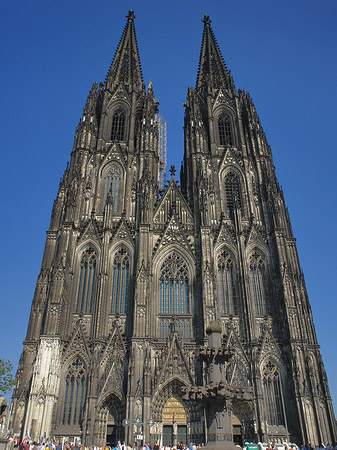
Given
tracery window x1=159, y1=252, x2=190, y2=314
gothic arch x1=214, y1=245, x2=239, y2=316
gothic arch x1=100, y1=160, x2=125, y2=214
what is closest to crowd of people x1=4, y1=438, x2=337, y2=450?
tracery window x1=159, y1=252, x2=190, y2=314

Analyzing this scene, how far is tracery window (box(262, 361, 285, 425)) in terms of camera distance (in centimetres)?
2414

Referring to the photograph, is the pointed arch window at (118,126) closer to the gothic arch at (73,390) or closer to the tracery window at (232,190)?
the tracery window at (232,190)

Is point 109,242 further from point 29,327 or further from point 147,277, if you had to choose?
point 29,327

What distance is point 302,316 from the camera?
2631 centimetres

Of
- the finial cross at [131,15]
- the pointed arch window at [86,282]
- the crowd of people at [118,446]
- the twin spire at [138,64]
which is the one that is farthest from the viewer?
the finial cross at [131,15]

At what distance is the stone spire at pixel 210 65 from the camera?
41.8 meters

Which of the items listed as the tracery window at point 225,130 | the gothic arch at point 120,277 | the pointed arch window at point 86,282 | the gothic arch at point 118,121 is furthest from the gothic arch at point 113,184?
the tracery window at point 225,130

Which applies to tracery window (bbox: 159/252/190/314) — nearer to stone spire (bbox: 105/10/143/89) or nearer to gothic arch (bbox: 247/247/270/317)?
gothic arch (bbox: 247/247/270/317)

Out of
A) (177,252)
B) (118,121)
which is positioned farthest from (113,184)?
(177,252)

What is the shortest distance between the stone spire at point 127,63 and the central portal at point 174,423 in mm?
29594

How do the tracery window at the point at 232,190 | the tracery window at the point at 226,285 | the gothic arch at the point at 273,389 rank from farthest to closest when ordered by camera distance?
the tracery window at the point at 232,190 < the tracery window at the point at 226,285 < the gothic arch at the point at 273,389

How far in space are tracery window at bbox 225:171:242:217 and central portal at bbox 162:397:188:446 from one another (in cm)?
1477

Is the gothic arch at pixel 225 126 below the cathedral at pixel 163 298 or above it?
Answer: above

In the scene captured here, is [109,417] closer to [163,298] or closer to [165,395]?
[165,395]
